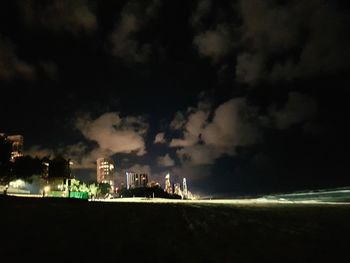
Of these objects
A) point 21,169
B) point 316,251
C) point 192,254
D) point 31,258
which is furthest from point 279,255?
point 21,169

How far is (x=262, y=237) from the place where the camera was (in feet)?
50.8

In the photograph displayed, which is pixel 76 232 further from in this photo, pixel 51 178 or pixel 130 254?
pixel 51 178

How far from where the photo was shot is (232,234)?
16672mm

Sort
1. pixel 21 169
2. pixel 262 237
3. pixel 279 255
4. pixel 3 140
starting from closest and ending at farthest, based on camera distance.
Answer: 1. pixel 279 255
2. pixel 262 237
3. pixel 3 140
4. pixel 21 169

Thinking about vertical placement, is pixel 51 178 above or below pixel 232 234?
above

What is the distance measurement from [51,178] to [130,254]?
385 feet

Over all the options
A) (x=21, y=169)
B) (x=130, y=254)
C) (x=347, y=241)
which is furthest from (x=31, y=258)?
(x=21, y=169)

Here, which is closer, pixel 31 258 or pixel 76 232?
pixel 31 258

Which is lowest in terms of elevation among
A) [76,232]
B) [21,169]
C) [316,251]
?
[316,251]

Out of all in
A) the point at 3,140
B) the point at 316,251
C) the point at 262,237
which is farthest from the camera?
the point at 3,140

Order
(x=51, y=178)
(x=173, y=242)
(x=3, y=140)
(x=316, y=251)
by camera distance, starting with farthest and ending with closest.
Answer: (x=51, y=178) → (x=3, y=140) → (x=173, y=242) → (x=316, y=251)

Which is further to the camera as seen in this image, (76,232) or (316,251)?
(76,232)

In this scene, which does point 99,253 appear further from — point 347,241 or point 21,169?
point 21,169

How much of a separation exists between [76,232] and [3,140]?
6963 cm
